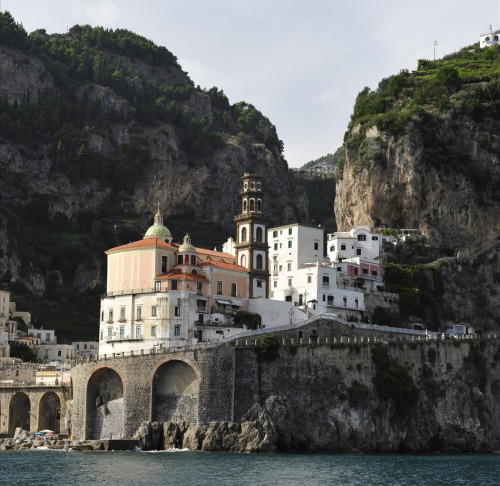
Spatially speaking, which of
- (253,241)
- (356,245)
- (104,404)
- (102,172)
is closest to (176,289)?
(253,241)

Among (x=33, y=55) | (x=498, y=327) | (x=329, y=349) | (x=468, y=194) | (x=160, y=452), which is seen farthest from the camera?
(x=33, y=55)

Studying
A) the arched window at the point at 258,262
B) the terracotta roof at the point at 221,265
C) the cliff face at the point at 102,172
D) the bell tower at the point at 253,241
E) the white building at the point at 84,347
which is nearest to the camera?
the terracotta roof at the point at 221,265

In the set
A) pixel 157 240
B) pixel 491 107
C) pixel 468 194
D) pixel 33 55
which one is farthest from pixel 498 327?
pixel 33 55

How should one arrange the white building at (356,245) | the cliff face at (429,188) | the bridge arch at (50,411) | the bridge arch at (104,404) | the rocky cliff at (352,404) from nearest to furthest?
1. the rocky cliff at (352,404)
2. the bridge arch at (104,404)
3. the bridge arch at (50,411)
4. the white building at (356,245)
5. the cliff face at (429,188)

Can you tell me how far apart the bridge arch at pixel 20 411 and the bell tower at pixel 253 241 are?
2397 cm

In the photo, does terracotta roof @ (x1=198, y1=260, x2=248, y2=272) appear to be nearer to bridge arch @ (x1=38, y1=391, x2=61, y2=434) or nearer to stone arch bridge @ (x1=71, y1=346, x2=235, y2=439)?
stone arch bridge @ (x1=71, y1=346, x2=235, y2=439)

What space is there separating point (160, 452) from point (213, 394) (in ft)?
20.5

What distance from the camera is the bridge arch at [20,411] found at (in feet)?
333

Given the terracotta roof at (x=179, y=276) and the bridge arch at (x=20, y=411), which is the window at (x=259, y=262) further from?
the bridge arch at (x=20, y=411)

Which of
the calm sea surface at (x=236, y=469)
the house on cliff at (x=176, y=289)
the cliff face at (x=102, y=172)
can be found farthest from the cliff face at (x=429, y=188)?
the calm sea surface at (x=236, y=469)

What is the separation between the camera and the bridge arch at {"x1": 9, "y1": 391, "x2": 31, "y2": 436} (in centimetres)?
10138

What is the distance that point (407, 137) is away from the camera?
119625 millimetres

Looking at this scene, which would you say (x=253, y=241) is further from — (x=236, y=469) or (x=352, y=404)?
(x=236, y=469)

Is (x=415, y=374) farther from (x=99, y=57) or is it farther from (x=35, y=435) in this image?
(x=99, y=57)
